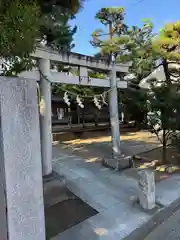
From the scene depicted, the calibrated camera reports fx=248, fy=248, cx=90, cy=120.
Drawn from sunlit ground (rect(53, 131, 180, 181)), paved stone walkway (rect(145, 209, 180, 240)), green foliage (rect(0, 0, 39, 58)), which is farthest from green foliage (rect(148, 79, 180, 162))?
green foliage (rect(0, 0, 39, 58))

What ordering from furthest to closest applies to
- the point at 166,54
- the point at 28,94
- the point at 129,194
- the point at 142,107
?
the point at 166,54, the point at 142,107, the point at 129,194, the point at 28,94

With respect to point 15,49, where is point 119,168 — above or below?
below

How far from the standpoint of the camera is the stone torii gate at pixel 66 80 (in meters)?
5.32

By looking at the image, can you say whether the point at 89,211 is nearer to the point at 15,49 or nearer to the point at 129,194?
the point at 129,194

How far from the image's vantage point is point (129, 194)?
5.25m

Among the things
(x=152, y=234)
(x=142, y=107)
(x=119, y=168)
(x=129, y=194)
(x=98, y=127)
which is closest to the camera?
(x=152, y=234)

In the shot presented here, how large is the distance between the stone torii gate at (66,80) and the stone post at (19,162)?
2.50 meters

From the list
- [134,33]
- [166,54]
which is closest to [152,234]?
[166,54]

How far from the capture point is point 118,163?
6.96 meters

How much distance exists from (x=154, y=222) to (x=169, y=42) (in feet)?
22.0

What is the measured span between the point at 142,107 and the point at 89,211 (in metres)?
4.61

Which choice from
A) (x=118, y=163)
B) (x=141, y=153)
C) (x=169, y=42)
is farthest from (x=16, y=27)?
(x=169, y=42)

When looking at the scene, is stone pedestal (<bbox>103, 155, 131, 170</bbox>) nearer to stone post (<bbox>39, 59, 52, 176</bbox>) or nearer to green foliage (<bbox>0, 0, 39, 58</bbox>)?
stone post (<bbox>39, 59, 52, 176</bbox>)

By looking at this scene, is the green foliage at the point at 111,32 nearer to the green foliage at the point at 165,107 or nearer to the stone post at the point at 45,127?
the green foliage at the point at 165,107
